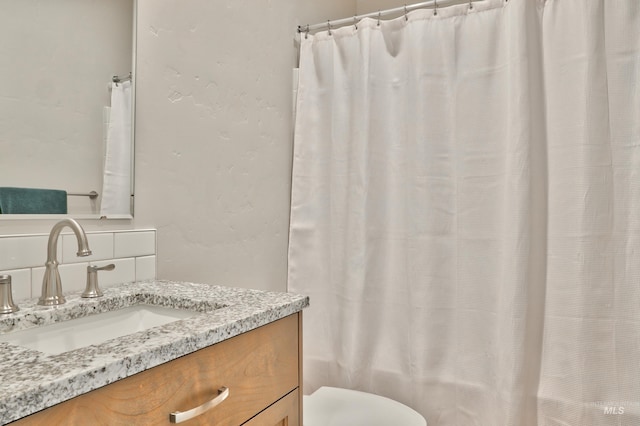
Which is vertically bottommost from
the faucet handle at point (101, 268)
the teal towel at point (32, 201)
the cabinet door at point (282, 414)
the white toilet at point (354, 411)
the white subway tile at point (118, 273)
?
the white toilet at point (354, 411)

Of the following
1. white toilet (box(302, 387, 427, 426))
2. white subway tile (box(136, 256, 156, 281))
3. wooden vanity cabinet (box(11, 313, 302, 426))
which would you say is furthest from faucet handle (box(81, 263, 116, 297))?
white toilet (box(302, 387, 427, 426))

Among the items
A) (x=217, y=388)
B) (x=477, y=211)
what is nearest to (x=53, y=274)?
(x=217, y=388)

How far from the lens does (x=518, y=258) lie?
150 centimetres

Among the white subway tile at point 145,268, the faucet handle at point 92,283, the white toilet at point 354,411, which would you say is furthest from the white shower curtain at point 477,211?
the faucet handle at point 92,283

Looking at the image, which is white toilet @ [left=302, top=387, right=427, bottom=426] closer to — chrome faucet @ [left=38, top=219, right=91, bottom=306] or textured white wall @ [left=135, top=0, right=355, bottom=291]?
textured white wall @ [left=135, top=0, right=355, bottom=291]

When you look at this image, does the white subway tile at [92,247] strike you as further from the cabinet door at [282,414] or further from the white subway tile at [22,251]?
the cabinet door at [282,414]

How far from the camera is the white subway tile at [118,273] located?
42.1 inches

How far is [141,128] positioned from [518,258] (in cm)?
131

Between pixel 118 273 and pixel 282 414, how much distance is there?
56cm

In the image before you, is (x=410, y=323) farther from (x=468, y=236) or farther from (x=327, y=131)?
(x=327, y=131)

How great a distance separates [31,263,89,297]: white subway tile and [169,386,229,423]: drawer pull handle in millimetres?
499

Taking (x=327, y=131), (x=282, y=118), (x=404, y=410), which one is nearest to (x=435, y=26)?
(x=327, y=131)

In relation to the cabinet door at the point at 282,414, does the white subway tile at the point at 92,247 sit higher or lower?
higher

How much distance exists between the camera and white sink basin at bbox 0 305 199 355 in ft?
2.63
